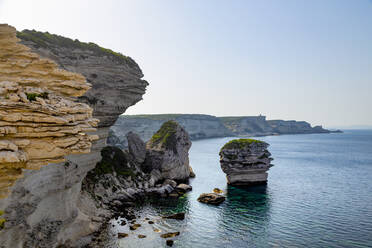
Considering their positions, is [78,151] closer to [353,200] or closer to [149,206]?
[149,206]

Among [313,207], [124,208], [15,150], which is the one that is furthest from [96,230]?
[313,207]

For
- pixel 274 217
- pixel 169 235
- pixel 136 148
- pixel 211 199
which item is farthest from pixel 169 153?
pixel 169 235

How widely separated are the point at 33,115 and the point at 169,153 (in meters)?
58.1

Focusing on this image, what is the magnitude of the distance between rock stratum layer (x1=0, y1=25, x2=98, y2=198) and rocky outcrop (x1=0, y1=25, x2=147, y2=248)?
31cm

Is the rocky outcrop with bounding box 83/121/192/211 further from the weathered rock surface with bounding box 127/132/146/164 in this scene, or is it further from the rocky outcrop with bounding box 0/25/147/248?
the rocky outcrop with bounding box 0/25/147/248

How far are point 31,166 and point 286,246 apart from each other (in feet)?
95.0

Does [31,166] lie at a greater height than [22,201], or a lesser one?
greater

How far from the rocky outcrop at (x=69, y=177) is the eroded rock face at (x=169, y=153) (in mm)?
19360

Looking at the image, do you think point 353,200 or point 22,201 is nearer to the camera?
point 22,201

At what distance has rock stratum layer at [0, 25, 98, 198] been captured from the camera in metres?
11.0

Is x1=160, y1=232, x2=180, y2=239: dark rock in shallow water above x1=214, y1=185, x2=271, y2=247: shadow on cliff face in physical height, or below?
below

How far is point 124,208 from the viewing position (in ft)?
140

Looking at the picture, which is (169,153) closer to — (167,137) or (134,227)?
(167,137)

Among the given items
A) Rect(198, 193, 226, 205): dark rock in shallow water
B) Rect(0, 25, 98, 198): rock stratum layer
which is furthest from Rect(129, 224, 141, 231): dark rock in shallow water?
Rect(0, 25, 98, 198): rock stratum layer
